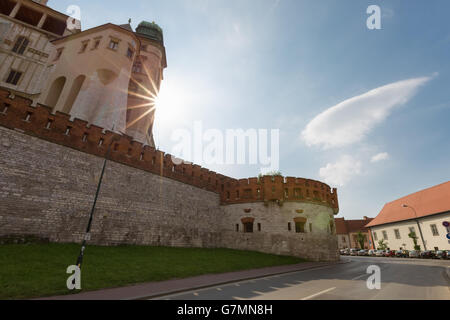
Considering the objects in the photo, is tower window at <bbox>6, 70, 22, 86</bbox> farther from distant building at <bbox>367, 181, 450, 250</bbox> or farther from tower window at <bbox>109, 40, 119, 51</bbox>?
distant building at <bbox>367, 181, 450, 250</bbox>

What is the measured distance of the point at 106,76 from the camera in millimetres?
24297

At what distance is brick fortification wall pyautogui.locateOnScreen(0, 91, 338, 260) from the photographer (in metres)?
12.7

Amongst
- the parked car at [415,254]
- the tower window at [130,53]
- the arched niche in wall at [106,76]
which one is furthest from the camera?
the parked car at [415,254]

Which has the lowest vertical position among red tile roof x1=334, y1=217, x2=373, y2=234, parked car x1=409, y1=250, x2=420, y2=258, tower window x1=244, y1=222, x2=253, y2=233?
parked car x1=409, y1=250, x2=420, y2=258

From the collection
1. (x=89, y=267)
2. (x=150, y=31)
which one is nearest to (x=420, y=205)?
(x=89, y=267)

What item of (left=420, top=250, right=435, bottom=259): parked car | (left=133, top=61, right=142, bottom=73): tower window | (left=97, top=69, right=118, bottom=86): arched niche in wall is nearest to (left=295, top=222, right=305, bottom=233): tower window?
(left=420, top=250, right=435, bottom=259): parked car

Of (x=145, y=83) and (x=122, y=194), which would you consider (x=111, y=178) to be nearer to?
(x=122, y=194)

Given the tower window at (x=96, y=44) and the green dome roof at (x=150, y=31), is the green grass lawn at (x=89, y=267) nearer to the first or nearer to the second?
the tower window at (x=96, y=44)

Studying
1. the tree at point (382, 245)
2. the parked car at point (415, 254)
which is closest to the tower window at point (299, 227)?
the parked car at point (415, 254)

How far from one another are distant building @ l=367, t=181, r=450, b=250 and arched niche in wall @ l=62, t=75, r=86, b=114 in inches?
1846

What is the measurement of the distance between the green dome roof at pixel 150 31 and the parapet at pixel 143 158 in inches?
1136

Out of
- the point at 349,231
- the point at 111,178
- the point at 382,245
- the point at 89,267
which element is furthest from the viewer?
the point at 349,231

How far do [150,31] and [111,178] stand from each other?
114 ft

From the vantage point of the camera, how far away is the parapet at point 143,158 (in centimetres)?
1345
